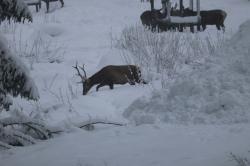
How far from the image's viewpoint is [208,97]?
6.36 m

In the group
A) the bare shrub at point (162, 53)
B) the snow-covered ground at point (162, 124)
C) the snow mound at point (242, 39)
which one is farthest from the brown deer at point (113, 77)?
the snow mound at point (242, 39)

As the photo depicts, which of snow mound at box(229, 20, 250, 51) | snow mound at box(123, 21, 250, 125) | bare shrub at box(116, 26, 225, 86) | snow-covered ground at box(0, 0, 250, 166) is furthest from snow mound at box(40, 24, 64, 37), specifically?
snow mound at box(123, 21, 250, 125)

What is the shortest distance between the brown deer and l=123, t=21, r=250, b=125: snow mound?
133 inches

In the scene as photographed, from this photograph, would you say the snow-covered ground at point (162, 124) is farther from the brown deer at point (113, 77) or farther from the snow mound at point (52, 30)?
the snow mound at point (52, 30)

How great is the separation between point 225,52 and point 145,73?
380 cm

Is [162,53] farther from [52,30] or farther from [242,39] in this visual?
[52,30]

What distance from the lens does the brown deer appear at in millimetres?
10695

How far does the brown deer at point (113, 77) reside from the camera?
1070cm

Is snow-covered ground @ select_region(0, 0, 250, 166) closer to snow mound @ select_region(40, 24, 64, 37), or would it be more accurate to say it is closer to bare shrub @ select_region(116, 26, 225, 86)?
bare shrub @ select_region(116, 26, 225, 86)

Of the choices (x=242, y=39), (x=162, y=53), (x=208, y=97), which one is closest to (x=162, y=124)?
(x=208, y=97)

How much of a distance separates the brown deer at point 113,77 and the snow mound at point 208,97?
133 inches

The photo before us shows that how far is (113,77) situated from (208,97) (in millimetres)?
4513

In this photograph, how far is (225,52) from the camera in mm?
7664

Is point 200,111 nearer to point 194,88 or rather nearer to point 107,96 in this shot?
point 194,88
